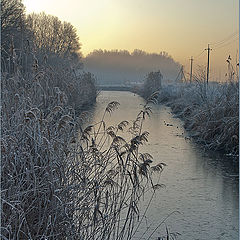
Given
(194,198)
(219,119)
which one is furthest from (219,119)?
(194,198)

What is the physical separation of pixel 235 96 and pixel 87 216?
7.93 meters

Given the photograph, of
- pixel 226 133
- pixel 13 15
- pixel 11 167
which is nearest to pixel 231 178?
pixel 226 133

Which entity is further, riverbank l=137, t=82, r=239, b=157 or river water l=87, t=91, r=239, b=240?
riverbank l=137, t=82, r=239, b=157

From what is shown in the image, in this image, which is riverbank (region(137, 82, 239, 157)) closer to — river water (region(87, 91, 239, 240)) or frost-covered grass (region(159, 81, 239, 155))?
frost-covered grass (region(159, 81, 239, 155))

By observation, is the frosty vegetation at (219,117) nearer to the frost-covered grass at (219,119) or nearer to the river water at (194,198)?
the frost-covered grass at (219,119)

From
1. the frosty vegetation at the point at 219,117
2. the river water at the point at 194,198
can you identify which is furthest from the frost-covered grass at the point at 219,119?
the river water at the point at 194,198

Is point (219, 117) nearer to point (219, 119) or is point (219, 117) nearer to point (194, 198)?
point (219, 119)

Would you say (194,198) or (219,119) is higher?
(219,119)

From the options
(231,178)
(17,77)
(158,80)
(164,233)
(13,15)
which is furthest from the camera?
(158,80)

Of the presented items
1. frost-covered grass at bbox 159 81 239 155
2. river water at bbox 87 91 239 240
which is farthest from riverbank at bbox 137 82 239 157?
river water at bbox 87 91 239 240

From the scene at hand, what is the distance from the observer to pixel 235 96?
426 inches

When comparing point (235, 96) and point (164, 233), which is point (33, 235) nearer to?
point (164, 233)

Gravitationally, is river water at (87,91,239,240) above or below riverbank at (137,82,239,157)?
below

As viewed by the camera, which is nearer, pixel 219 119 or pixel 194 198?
pixel 194 198
